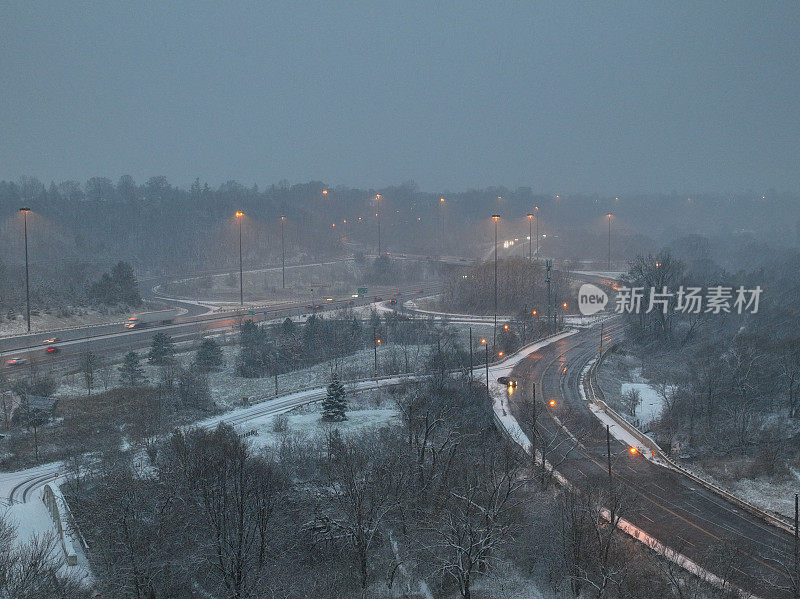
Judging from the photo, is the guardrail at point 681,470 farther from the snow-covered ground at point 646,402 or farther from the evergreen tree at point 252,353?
the evergreen tree at point 252,353

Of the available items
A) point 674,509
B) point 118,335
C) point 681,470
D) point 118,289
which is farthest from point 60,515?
→ point 118,289

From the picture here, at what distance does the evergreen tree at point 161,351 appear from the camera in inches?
1673

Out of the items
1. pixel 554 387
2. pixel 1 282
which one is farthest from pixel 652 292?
pixel 1 282

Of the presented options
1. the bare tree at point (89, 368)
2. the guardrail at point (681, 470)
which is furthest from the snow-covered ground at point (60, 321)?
the guardrail at point (681, 470)

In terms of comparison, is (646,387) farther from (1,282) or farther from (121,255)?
(121,255)

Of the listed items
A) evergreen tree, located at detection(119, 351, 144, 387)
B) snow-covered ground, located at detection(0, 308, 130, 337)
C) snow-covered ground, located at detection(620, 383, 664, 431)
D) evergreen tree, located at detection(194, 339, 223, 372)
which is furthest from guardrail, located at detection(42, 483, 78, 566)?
snow-covered ground, located at detection(620, 383, 664, 431)

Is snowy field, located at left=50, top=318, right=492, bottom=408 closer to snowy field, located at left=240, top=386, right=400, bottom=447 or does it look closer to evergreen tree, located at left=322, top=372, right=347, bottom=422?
snowy field, located at left=240, top=386, right=400, bottom=447

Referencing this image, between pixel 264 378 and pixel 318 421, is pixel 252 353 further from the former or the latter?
pixel 318 421

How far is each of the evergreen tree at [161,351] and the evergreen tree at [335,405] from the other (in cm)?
1484

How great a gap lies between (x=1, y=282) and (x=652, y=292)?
201ft

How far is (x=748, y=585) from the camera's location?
19.0 meters

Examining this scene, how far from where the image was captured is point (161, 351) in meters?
42.7

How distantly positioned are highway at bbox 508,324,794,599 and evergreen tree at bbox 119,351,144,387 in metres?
22.7

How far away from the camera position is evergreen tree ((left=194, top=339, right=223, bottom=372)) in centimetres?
4259
